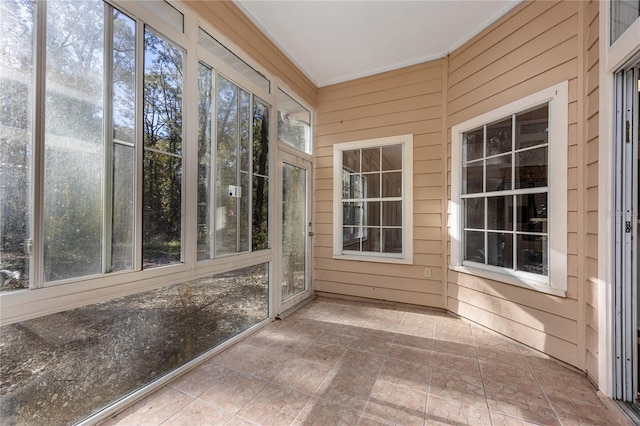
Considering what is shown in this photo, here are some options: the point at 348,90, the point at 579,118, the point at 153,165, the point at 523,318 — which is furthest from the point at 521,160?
the point at 153,165

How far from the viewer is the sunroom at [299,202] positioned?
4.83ft

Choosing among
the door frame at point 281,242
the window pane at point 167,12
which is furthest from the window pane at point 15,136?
the door frame at point 281,242

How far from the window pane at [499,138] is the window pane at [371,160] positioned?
139cm

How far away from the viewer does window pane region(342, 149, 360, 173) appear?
3.99m

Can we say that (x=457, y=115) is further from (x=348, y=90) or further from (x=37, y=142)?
(x=37, y=142)

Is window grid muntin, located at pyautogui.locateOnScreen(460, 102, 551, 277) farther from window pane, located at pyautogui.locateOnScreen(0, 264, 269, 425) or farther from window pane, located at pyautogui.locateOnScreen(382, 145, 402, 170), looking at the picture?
window pane, located at pyautogui.locateOnScreen(0, 264, 269, 425)

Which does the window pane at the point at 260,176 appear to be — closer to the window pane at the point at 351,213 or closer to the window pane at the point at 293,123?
the window pane at the point at 293,123

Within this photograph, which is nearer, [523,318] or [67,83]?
[67,83]

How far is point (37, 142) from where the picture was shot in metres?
1.37

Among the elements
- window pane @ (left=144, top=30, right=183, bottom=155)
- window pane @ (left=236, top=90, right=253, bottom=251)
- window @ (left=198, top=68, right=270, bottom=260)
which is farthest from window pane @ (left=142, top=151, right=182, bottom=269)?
window pane @ (left=236, top=90, right=253, bottom=251)

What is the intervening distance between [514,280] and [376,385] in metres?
1.72

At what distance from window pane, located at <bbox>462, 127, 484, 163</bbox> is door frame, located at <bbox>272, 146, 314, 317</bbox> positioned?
2083mm

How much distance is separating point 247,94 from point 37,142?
1826mm

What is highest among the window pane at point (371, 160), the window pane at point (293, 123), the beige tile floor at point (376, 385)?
the window pane at point (293, 123)
